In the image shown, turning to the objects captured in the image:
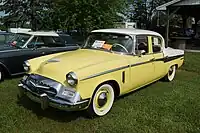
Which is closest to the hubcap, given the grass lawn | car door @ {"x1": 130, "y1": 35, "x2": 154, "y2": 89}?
the grass lawn

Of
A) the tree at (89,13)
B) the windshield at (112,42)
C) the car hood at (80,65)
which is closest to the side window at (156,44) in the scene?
the windshield at (112,42)

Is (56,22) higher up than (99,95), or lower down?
higher up

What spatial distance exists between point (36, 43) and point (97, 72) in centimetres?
360

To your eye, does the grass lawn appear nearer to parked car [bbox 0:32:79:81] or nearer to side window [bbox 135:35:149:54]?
parked car [bbox 0:32:79:81]

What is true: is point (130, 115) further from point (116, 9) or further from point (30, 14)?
point (30, 14)

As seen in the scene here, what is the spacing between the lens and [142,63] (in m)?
5.14

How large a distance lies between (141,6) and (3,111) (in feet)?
105

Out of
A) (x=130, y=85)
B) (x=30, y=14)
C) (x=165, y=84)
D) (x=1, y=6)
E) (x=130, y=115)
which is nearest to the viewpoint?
(x=130, y=115)

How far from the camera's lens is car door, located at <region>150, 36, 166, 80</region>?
5711mm

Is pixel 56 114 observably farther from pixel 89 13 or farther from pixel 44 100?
pixel 89 13

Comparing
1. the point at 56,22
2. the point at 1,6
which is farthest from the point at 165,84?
the point at 1,6

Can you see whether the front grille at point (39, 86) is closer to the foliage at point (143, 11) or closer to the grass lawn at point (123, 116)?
the grass lawn at point (123, 116)

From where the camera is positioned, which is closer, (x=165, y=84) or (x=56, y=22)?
(x=165, y=84)

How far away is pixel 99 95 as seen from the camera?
4.23m
